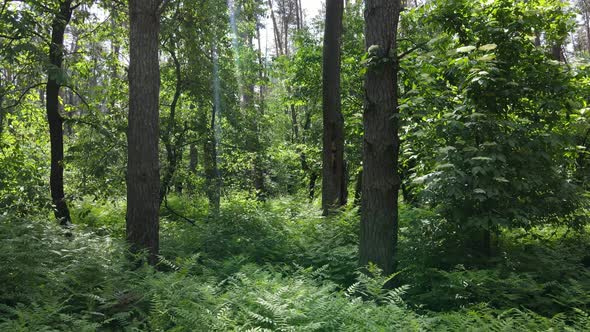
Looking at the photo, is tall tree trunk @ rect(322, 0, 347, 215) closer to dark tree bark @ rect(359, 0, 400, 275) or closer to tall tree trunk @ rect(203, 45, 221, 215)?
tall tree trunk @ rect(203, 45, 221, 215)

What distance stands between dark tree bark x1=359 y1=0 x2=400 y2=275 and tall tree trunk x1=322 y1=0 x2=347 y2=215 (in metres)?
3.70

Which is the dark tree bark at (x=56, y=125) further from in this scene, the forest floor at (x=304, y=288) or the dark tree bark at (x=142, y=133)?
the dark tree bark at (x=142, y=133)

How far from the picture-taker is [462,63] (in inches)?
234

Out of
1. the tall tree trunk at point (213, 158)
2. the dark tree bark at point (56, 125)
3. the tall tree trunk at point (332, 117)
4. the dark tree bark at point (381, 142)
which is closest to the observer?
the dark tree bark at point (381, 142)

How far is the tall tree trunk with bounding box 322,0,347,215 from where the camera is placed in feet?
33.7

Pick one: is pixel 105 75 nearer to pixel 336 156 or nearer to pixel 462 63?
pixel 336 156

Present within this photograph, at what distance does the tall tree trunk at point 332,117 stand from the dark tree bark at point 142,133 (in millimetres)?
4220

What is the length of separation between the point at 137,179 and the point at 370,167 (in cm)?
346

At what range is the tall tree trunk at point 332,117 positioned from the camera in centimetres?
1027

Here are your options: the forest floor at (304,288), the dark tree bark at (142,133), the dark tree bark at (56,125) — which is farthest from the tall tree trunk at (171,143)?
the dark tree bark at (142,133)

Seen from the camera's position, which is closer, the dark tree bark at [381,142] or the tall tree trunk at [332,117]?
the dark tree bark at [381,142]

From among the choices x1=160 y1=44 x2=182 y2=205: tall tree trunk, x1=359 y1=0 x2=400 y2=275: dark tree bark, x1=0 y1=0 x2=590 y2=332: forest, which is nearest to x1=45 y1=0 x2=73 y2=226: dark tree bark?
x1=0 y1=0 x2=590 y2=332: forest

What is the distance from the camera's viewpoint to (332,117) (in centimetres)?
1024

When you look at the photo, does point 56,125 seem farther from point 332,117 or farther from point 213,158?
point 332,117
